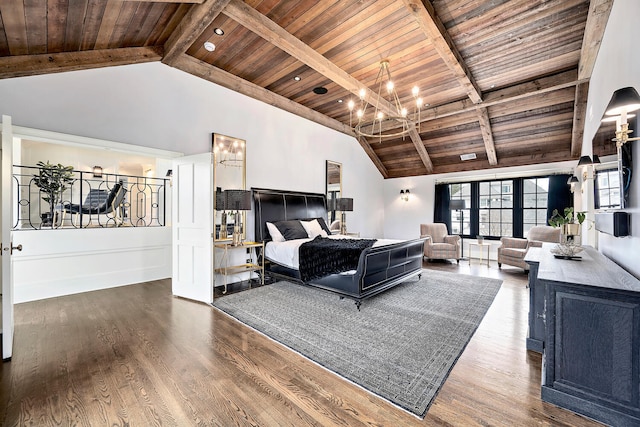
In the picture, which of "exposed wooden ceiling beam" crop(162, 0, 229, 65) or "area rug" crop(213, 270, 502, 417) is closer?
"area rug" crop(213, 270, 502, 417)

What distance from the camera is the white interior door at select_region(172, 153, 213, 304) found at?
3.81 metres

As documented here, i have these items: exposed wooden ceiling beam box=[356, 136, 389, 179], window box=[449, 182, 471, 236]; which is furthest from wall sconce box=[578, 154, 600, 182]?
exposed wooden ceiling beam box=[356, 136, 389, 179]

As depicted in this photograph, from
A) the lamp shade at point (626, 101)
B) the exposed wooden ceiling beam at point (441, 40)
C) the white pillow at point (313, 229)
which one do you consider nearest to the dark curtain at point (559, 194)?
the exposed wooden ceiling beam at point (441, 40)

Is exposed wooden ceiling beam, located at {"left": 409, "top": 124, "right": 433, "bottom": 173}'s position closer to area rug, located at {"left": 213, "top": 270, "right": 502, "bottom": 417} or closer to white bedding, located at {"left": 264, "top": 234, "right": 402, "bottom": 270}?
white bedding, located at {"left": 264, "top": 234, "right": 402, "bottom": 270}

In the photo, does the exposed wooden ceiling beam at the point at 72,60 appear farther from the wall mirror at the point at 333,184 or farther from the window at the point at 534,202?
the window at the point at 534,202

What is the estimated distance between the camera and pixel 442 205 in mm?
7957

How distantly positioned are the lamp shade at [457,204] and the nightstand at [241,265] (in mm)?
5433

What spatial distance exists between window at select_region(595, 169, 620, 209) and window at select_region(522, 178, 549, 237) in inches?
173

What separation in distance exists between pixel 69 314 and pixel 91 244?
1.40m

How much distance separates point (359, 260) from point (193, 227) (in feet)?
8.17

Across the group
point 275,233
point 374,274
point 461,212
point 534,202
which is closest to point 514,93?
point 534,202

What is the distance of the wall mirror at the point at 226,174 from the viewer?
461 cm

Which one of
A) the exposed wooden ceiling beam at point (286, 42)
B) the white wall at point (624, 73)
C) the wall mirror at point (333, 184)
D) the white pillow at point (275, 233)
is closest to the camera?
the white wall at point (624, 73)

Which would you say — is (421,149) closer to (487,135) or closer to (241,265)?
(487,135)
